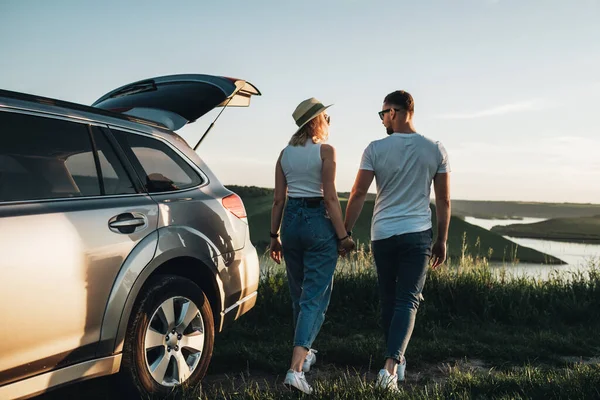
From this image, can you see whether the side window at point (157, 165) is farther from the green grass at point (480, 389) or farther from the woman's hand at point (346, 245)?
the green grass at point (480, 389)

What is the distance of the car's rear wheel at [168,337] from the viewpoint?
141 inches

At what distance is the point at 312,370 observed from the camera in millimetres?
5164

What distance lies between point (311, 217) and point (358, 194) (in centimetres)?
38

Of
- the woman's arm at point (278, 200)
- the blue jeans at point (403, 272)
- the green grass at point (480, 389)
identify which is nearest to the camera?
the green grass at point (480, 389)

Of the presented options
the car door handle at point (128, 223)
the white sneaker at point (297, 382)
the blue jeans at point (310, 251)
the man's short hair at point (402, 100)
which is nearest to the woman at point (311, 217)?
the blue jeans at point (310, 251)

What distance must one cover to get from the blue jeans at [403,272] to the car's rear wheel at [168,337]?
1256 mm

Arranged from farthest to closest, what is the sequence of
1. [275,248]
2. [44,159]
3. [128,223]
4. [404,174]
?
[275,248] → [404,174] → [128,223] → [44,159]

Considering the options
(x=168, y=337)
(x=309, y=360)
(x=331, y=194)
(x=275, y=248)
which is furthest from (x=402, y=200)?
(x=168, y=337)

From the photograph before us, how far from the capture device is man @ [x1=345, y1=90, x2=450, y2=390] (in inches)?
168

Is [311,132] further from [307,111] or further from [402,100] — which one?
[402,100]

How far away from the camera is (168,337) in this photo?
3.84 m

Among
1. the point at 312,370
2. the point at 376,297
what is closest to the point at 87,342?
the point at 312,370

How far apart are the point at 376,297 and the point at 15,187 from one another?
5.20m

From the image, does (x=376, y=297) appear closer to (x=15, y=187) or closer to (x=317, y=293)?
(x=317, y=293)
